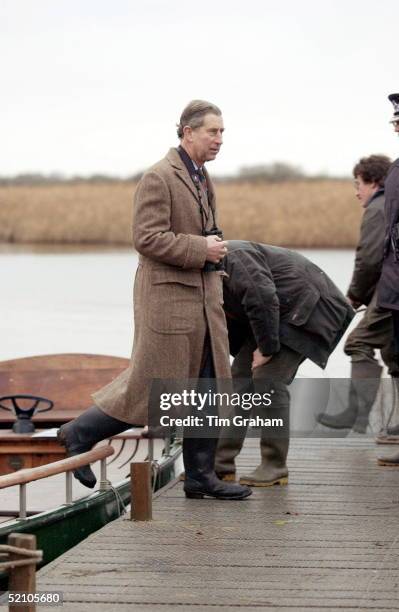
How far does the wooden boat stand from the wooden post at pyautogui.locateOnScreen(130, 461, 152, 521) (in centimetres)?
26

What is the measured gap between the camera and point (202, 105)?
579 cm

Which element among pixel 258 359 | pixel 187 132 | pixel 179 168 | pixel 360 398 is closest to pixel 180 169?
pixel 179 168

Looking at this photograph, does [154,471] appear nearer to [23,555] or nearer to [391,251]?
[391,251]

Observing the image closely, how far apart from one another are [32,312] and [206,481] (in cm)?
2161

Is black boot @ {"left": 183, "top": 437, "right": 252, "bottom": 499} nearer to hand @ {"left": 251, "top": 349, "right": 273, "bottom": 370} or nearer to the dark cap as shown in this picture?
hand @ {"left": 251, "top": 349, "right": 273, "bottom": 370}

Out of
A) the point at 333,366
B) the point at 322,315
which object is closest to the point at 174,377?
the point at 322,315

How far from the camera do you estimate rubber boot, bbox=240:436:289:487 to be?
6590 millimetres

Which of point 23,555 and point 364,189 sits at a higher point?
point 364,189

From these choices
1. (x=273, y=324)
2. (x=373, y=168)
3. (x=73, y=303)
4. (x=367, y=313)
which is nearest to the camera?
(x=273, y=324)

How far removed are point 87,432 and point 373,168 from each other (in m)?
2.48

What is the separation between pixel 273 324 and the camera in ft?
20.5

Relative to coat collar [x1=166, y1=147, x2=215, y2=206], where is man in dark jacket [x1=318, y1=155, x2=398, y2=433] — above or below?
below

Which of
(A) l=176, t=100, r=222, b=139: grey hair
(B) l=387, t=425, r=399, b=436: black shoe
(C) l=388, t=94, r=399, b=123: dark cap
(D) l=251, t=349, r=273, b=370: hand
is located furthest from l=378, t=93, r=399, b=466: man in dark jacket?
(B) l=387, t=425, r=399, b=436: black shoe

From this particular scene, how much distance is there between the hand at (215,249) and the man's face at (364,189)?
2.13 metres
